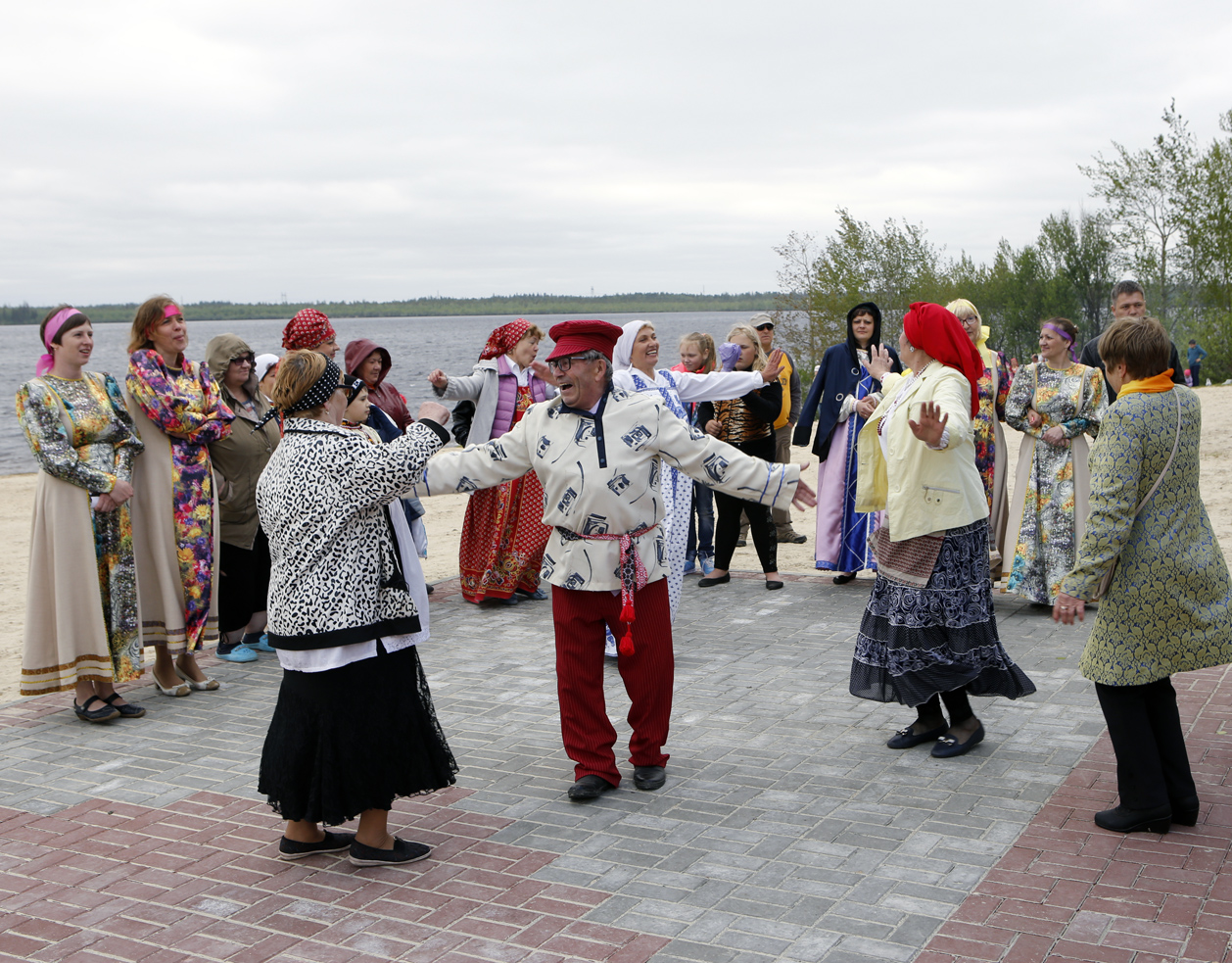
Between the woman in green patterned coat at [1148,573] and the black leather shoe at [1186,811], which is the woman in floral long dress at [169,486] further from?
the black leather shoe at [1186,811]

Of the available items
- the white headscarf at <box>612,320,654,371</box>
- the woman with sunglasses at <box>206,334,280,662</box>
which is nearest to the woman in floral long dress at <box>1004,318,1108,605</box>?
the white headscarf at <box>612,320,654,371</box>

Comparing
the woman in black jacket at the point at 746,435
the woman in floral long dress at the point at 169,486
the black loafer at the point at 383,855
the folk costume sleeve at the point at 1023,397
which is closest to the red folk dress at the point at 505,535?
the woman in black jacket at the point at 746,435

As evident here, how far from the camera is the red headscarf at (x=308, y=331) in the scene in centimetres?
701

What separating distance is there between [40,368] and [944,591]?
16.0ft

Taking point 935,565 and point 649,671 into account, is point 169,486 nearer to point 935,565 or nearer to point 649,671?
point 649,671

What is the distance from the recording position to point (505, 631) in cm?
797

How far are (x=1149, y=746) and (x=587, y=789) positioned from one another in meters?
2.21

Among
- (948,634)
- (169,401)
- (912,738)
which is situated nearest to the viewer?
(948,634)

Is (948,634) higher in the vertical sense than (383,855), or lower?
higher

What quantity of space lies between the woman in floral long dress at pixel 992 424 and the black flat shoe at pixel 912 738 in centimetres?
313

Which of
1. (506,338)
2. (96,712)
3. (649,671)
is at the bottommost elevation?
(96,712)

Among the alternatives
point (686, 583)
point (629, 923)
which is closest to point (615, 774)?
point (629, 923)

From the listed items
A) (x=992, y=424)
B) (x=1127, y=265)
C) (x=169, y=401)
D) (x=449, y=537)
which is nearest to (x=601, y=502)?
(x=169, y=401)

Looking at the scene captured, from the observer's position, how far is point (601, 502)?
15.3 ft
